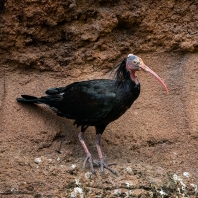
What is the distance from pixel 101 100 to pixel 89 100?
5.9 inches

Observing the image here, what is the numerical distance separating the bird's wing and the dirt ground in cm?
36

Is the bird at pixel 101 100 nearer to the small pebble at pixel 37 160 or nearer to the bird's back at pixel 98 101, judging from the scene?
the bird's back at pixel 98 101

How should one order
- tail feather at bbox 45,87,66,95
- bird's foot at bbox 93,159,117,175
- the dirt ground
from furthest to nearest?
1. tail feather at bbox 45,87,66,95
2. the dirt ground
3. bird's foot at bbox 93,159,117,175

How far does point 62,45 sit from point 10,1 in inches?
29.1

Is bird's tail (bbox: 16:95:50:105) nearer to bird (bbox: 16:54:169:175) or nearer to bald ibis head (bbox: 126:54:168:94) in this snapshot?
bird (bbox: 16:54:169:175)

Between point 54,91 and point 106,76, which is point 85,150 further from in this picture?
point 106,76

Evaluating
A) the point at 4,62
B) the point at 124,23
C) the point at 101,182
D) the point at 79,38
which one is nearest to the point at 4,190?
the point at 101,182

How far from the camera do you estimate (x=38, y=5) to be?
4.82 metres

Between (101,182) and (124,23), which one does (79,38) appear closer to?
(124,23)

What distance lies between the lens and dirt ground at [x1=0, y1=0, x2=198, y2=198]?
4.30 meters

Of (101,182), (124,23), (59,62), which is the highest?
(124,23)

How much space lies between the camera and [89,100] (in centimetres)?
429

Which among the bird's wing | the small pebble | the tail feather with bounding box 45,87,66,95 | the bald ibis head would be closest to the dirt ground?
the small pebble

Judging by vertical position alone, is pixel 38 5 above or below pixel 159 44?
above
